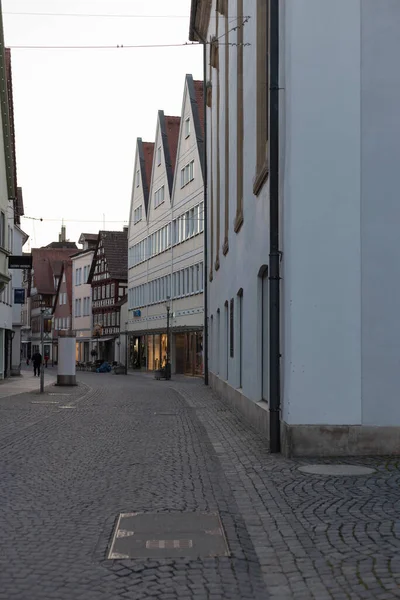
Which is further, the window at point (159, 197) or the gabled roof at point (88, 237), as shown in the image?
the gabled roof at point (88, 237)

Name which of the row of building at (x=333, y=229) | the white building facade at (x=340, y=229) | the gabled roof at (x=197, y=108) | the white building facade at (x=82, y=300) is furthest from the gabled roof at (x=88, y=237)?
the white building facade at (x=340, y=229)

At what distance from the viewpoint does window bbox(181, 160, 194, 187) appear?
50688mm

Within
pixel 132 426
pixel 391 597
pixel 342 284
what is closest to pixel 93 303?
pixel 132 426

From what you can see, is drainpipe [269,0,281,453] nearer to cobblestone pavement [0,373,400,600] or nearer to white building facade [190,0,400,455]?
white building facade [190,0,400,455]

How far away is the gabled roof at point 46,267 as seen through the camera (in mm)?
105356

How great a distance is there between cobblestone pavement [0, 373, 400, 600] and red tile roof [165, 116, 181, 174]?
1907 inches

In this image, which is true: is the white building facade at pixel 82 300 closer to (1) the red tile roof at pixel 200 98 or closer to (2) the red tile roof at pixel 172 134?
(2) the red tile roof at pixel 172 134

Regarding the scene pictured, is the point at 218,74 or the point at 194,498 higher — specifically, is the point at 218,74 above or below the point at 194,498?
above

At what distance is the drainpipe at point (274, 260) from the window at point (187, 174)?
39072mm

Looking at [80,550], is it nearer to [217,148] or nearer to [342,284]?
[342,284]

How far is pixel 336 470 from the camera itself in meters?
9.20

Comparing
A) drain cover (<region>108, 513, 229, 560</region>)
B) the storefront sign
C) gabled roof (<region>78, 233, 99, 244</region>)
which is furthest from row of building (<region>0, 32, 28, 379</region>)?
gabled roof (<region>78, 233, 99, 244</region>)

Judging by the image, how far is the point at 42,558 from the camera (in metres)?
5.68

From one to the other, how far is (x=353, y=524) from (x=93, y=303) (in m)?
77.7
